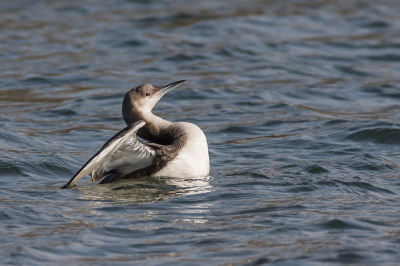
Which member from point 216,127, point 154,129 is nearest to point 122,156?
point 154,129

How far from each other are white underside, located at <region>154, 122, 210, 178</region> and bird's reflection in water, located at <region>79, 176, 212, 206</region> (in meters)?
0.07

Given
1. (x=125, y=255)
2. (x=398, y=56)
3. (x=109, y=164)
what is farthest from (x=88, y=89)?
(x=125, y=255)

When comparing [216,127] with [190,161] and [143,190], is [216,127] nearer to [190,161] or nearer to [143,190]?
[190,161]

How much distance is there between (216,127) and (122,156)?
11.6ft

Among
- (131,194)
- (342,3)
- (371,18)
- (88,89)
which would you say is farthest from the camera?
(342,3)

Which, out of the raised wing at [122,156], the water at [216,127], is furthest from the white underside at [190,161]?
the raised wing at [122,156]

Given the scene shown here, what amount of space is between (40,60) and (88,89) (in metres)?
2.56

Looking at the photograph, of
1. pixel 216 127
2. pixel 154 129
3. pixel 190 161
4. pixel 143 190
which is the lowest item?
pixel 216 127

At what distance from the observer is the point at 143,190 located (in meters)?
6.71

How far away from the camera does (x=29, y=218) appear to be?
5.80 metres

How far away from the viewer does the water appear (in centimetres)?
519

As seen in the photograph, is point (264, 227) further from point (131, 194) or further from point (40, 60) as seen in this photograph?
point (40, 60)

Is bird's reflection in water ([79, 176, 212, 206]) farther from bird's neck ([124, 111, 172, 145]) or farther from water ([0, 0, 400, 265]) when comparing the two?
bird's neck ([124, 111, 172, 145])

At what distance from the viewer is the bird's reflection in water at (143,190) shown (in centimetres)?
639
